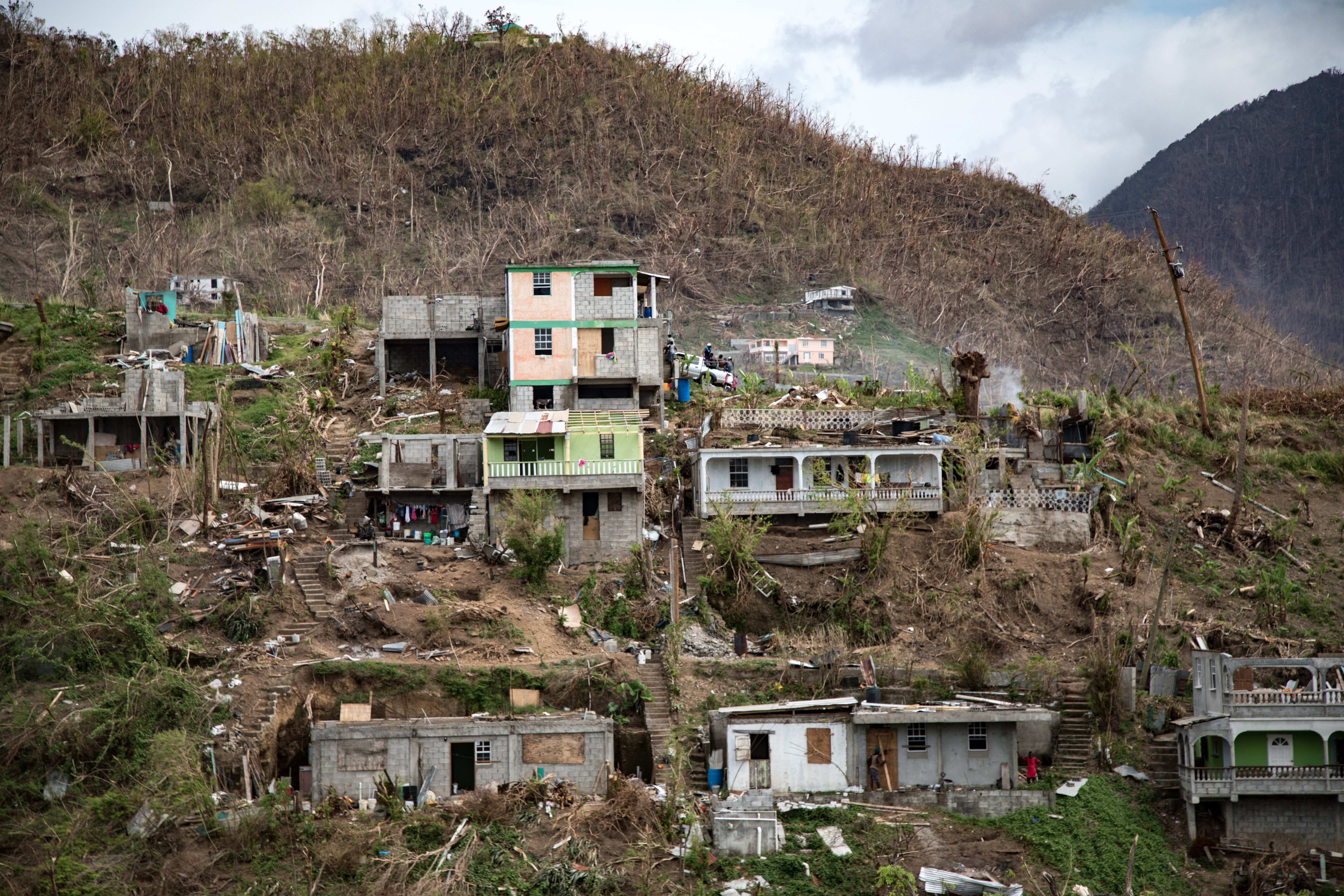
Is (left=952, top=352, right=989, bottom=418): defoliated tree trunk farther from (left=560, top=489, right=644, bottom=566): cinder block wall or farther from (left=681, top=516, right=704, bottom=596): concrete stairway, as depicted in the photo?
(left=560, top=489, right=644, bottom=566): cinder block wall

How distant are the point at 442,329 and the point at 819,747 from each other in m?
24.3

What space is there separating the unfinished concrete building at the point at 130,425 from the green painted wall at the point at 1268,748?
31108mm

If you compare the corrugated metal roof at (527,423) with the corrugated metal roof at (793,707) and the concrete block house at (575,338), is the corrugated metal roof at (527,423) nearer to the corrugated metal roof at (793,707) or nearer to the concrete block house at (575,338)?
the concrete block house at (575,338)

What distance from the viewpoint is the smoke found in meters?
47.0

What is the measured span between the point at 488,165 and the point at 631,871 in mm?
73255

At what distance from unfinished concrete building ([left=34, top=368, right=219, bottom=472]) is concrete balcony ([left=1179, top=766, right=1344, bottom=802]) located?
99.7 feet

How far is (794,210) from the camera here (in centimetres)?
8631

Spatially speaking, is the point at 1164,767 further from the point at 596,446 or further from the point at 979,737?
the point at 596,446

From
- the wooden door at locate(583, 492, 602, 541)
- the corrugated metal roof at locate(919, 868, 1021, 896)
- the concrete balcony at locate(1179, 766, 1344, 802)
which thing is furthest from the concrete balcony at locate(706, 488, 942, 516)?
the corrugated metal roof at locate(919, 868, 1021, 896)

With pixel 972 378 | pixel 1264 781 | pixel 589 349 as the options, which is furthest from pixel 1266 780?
pixel 589 349

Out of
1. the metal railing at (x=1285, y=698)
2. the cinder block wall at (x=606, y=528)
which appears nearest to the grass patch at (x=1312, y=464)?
the metal railing at (x=1285, y=698)

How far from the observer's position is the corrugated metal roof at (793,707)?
27.4 metres

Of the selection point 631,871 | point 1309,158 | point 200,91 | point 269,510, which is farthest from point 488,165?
point 1309,158

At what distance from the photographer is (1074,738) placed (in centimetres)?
2833
